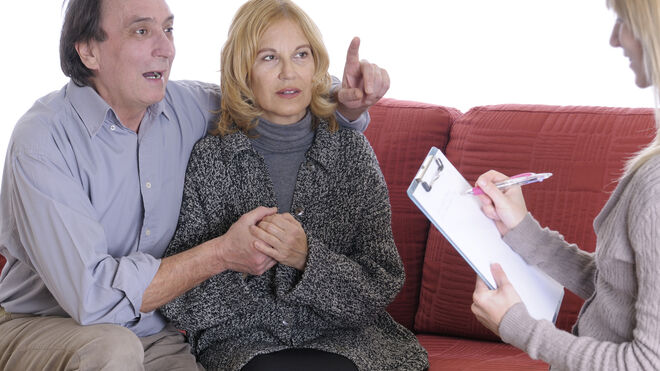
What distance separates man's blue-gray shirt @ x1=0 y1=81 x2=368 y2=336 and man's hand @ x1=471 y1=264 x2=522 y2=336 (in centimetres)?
77

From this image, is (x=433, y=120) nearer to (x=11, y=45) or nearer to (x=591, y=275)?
(x=591, y=275)

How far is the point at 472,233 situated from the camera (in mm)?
1318

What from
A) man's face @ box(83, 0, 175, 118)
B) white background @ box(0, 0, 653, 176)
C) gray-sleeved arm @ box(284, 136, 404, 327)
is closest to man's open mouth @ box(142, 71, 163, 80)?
man's face @ box(83, 0, 175, 118)

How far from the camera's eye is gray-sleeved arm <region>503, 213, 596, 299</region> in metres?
1.40

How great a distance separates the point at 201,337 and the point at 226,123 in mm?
558

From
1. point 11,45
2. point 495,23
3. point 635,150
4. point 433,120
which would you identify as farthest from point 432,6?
point 11,45

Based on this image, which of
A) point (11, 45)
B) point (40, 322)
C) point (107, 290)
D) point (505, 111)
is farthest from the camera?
point (11, 45)

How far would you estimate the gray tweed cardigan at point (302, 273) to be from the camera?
1755 millimetres

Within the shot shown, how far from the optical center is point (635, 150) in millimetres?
1996

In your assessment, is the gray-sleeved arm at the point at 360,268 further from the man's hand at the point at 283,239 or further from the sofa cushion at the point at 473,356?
the sofa cushion at the point at 473,356

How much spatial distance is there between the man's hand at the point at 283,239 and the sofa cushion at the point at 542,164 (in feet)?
1.91

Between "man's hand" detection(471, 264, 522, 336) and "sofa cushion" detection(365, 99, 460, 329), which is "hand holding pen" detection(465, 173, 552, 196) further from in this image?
"sofa cushion" detection(365, 99, 460, 329)

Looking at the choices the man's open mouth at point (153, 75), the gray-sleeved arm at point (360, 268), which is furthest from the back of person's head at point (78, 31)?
the gray-sleeved arm at point (360, 268)

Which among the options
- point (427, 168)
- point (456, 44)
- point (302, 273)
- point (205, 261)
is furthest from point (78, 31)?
point (456, 44)
